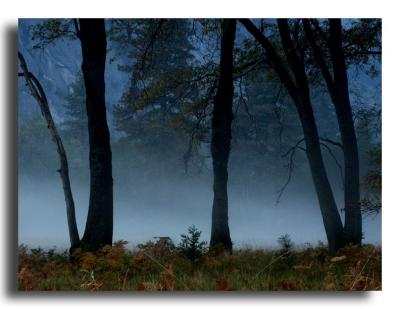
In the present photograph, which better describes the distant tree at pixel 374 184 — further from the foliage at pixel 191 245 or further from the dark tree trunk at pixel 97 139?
the dark tree trunk at pixel 97 139

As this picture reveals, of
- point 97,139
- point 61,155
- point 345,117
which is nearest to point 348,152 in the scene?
point 345,117

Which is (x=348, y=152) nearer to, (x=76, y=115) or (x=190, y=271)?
(x=190, y=271)

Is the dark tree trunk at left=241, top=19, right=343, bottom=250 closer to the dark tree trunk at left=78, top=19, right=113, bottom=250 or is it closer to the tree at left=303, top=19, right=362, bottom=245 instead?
the tree at left=303, top=19, right=362, bottom=245

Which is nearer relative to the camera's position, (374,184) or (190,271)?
(190,271)

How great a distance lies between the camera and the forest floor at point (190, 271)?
19.7 feet

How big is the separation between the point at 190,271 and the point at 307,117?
209cm

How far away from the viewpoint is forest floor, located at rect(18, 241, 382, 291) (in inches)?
237

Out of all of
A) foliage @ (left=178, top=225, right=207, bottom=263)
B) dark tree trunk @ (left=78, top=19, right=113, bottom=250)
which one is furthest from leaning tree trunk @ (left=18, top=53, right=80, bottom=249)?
foliage @ (left=178, top=225, right=207, bottom=263)

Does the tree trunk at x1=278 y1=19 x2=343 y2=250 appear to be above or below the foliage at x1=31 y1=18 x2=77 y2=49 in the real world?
below

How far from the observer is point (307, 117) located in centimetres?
652

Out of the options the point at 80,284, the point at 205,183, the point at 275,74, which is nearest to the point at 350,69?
the point at 275,74

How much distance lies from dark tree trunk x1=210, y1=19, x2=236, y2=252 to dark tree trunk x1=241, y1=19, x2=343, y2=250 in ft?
1.05
